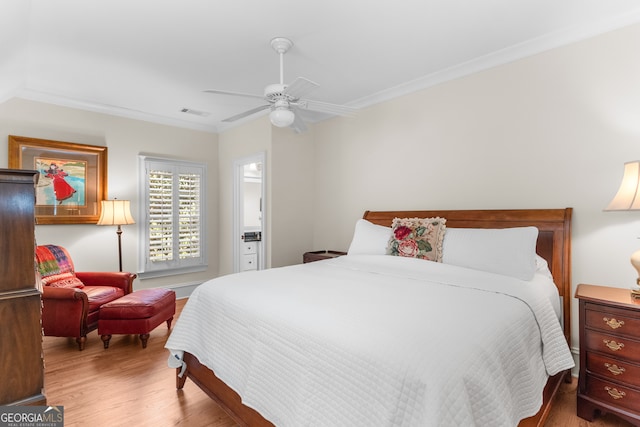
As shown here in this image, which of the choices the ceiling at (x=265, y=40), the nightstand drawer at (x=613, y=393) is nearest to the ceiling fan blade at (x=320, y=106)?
the ceiling at (x=265, y=40)

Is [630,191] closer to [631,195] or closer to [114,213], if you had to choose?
[631,195]

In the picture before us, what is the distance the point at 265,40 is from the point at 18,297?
232 cm

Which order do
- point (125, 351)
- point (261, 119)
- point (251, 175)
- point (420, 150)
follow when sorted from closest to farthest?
point (125, 351), point (420, 150), point (261, 119), point (251, 175)

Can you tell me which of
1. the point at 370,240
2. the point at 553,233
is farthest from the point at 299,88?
the point at 553,233

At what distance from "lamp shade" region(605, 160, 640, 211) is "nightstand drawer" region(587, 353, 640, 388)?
917mm

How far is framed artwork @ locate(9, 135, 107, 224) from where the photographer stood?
142 inches

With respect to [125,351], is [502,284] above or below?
above

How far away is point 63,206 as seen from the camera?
381 cm

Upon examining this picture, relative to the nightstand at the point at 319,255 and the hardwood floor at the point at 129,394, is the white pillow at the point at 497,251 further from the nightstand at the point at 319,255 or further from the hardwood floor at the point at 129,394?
the nightstand at the point at 319,255

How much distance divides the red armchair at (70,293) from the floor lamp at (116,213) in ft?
1.69

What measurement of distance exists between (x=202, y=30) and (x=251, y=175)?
12.3 feet

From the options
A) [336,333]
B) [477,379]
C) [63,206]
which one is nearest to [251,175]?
[63,206]

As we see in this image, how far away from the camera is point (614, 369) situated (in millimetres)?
1906

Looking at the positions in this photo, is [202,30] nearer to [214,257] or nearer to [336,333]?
[336,333]
